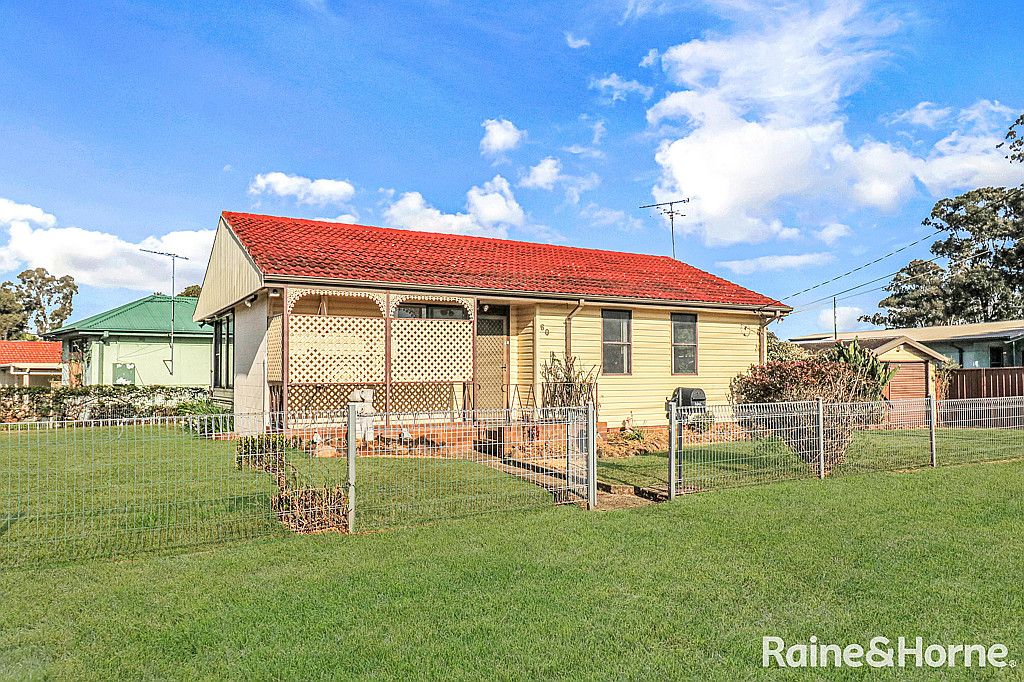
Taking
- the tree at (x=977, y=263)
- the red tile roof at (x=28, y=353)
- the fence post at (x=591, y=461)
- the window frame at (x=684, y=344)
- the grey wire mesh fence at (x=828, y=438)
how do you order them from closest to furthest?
the fence post at (x=591, y=461) → the grey wire mesh fence at (x=828, y=438) → the window frame at (x=684, y=344) → the red tile roof at (x=28, y=353) → the tree at (x=977, y=263)

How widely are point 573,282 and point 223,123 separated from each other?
31.1ft

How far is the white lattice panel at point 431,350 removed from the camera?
45.5 feet

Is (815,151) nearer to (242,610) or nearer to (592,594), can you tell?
(592,594)

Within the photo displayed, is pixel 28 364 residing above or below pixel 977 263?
below

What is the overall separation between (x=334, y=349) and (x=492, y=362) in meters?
4.27

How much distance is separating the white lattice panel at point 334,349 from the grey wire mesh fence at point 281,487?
303cm

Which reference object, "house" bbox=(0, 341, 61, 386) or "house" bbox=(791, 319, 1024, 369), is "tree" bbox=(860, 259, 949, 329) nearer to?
"house" bbox=(791, 319, 1024, 369)

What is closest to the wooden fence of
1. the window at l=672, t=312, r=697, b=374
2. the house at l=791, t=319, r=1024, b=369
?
the house at l=791, t=319, r=1024, b=369

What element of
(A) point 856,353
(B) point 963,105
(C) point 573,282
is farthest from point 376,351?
(B) point 963,105

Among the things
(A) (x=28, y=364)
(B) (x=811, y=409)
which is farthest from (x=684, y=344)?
(A) (x=28, y=364)

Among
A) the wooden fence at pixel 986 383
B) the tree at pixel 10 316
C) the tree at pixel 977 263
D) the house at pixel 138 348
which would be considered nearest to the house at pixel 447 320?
the house at pixel 138 348

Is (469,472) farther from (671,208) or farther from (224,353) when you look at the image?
(671,208)

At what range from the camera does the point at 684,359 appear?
17672 millimetres

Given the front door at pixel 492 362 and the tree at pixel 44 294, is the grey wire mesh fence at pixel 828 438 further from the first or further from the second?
the tree at pixel 44 294
